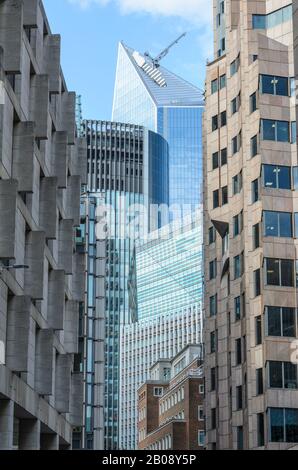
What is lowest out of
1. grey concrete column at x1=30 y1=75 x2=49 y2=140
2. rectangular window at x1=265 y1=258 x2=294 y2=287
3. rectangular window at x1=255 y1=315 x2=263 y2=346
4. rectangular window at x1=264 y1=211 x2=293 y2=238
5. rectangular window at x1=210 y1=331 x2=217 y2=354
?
rectangular window at x1=255 y1=315 x2=263 y2=346

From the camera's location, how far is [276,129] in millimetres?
77062

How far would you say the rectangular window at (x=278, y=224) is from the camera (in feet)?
245

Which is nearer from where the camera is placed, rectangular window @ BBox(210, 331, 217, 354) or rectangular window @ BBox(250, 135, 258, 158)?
rectangular window @ BBox(250, 135, 258, 158)

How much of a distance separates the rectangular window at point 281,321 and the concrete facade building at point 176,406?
173 ft

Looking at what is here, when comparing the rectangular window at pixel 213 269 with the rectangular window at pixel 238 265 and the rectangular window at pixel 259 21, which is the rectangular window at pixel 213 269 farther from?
the rectangular window at pixel 259 21

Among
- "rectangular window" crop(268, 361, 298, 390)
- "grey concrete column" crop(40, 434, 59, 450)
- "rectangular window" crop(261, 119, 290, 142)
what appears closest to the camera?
"grey concrete column" crop(40, 434, 59, 450)

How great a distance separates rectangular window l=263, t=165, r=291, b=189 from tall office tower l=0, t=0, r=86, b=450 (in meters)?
17.7

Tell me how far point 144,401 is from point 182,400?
3428cm

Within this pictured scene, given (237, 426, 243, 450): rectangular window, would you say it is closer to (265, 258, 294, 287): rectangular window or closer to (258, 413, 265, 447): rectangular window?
(258, 413, 265, 447): rectangular window

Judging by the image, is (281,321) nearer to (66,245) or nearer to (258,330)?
(258,330)

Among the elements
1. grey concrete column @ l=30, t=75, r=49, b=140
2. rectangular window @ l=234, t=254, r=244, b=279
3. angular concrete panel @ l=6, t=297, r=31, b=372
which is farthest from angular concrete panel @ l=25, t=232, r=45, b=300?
rectangular window @ l=234, t=254, r=244, b=279

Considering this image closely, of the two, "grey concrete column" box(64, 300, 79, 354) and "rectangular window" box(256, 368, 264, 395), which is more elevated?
"grey concrete column" box(64, 300, 79, 354)

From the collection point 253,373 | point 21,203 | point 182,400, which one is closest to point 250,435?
point 253,373

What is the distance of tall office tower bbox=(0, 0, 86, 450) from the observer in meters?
41.2
